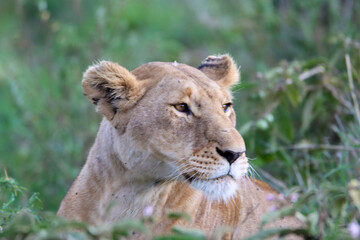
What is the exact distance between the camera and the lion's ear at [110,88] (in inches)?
136

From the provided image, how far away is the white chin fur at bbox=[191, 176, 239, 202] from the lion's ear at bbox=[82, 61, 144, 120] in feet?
2.10

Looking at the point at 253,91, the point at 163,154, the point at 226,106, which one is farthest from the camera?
the point at 253,91

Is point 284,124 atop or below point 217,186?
atop

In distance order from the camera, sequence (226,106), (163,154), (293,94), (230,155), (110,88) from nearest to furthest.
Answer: (230,155) < (163,154) < (110,88) < (226,106) < (293,94)

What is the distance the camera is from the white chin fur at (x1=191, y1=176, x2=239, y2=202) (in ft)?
10.3

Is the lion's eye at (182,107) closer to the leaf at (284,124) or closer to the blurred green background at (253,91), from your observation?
the blurred green background at (253,91)

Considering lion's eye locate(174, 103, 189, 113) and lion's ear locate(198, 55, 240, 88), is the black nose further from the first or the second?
lion's ear locate(198, 55, 240, 88)

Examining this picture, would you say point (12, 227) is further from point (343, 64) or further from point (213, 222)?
point (343, 64)

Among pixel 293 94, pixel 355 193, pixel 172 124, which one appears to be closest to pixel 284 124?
pixel 293 94

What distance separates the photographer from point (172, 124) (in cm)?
329

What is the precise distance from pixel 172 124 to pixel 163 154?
0.18 m

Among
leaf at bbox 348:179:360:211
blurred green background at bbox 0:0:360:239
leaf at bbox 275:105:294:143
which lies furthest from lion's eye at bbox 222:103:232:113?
leaf at bbox 275:105:294:143

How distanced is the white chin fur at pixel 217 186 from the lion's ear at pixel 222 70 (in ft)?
3.28

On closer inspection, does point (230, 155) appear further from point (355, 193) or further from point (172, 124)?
point (355, 193)
